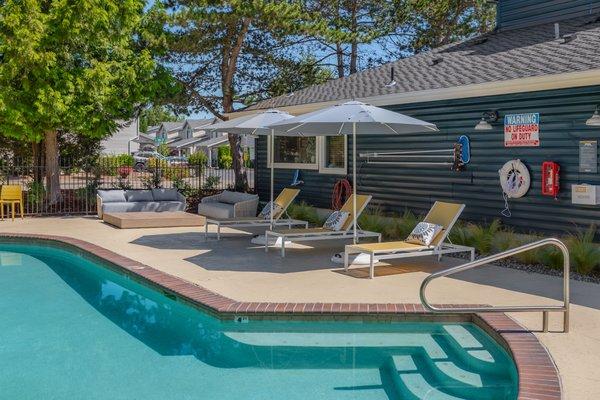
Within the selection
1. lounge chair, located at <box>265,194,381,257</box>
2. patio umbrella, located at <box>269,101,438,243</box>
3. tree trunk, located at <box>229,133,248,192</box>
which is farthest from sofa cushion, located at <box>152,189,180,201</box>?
patio umbrella, located at <box>269,101,438,243</box>

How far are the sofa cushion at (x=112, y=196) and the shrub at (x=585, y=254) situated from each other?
10407 millimetres

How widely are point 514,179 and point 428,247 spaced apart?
7.14ft

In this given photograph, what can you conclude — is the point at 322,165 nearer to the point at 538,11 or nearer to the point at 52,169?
the point at 538,11

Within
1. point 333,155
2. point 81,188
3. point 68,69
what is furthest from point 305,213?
point 81,188

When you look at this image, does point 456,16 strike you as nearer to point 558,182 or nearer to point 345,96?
point 345,96

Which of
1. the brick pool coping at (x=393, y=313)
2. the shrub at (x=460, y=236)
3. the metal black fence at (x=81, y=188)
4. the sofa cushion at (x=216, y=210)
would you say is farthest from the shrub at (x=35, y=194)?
the shrub at (x=460, y=236)

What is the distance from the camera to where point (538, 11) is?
43.5ft

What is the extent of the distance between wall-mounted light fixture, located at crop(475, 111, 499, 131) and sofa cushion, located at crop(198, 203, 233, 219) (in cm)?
637

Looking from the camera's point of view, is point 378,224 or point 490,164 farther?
point 378,224

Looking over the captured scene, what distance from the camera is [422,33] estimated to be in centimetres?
2292

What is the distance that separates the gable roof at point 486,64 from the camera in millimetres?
9180

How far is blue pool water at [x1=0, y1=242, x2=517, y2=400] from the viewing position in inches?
189

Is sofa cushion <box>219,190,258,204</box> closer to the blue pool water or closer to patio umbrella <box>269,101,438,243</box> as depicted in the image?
patio umbrella <box>269,101,438,243</box>

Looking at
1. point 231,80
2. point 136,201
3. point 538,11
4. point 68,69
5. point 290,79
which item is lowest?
point 136,201
